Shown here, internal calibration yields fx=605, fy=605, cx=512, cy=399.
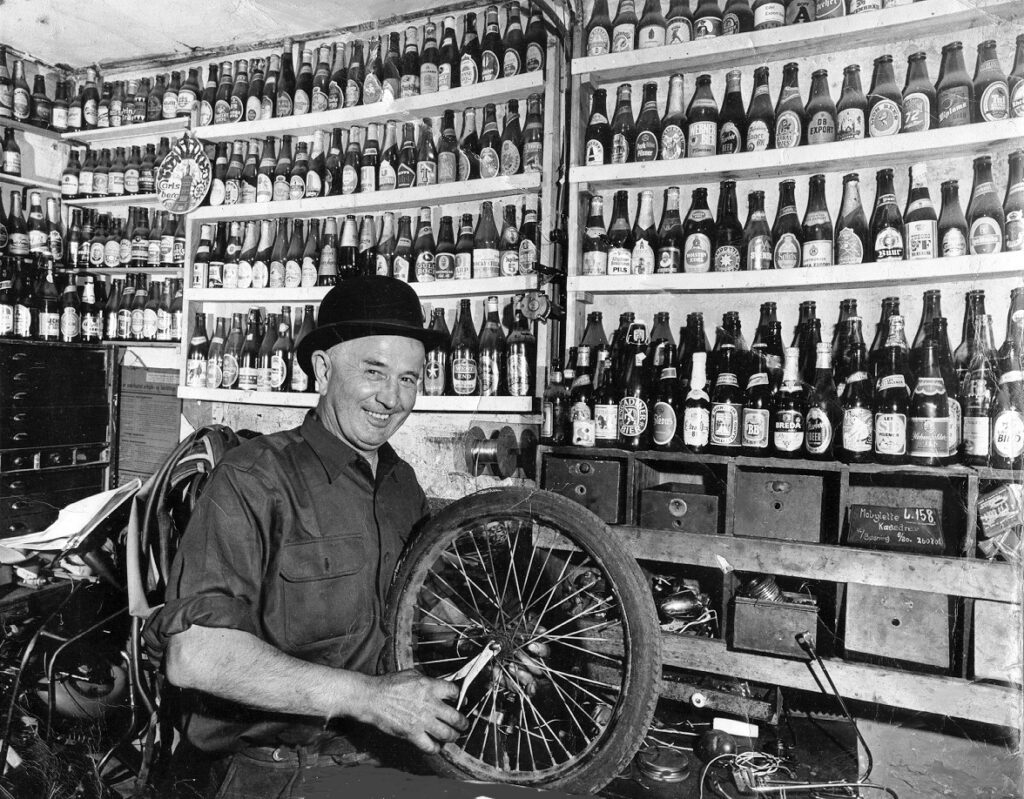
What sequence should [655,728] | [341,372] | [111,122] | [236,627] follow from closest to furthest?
1. [236,627]
2. [341,372]
3. [655,728]
4. [111,122]

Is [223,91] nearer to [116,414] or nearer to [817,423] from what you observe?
[116,414]

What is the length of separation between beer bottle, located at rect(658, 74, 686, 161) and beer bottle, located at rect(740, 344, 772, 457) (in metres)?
0.73

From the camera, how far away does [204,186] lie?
2.65m

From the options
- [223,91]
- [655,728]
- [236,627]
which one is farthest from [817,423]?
[223,91]

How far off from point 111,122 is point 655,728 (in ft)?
11.6

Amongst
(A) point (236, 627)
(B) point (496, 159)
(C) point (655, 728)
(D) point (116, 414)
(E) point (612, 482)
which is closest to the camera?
(A) point (236, 627)

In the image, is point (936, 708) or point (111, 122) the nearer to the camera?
point (936, 708)

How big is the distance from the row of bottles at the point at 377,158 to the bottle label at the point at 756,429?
1058mm

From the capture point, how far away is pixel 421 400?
83.3 inches

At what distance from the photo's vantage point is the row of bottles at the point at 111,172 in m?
2.92

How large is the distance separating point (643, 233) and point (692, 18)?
66 centimetres

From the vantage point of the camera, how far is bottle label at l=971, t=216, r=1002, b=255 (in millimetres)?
1464

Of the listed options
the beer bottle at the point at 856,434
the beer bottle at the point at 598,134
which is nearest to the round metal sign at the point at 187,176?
the beer bottle at the point at 598,134

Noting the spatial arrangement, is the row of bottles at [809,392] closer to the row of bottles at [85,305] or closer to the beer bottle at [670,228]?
the beer bottle at [670,228]
